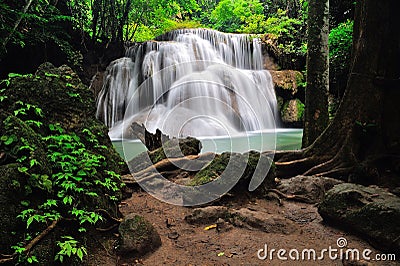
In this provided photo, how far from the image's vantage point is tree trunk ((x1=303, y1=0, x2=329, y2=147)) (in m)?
5.47

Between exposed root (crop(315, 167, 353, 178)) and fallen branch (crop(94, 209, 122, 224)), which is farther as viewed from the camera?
exposed root (crop(315, 167, 353, 178))

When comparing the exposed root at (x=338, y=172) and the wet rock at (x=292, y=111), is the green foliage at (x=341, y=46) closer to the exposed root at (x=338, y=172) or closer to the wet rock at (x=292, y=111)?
the exposed root at (x=338, y=172)

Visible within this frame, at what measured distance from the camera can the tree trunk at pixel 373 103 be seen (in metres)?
4.20

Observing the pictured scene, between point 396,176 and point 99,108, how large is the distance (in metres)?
12.2

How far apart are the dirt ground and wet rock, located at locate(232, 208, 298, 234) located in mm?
61

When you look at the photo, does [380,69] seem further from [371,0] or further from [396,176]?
[396,176]

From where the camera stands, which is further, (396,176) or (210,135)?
(210,135)

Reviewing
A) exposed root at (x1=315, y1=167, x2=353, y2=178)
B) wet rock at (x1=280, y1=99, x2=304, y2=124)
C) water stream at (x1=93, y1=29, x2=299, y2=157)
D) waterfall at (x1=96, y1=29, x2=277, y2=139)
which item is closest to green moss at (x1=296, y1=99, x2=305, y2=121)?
wet rock at (x1=280, y1=99, x2=304, y2=124)

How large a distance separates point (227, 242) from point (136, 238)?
2.96 ft

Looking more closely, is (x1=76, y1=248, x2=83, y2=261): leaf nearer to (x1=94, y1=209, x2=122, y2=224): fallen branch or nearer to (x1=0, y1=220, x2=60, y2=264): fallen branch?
(x1=0, y1=220, x2=60, y2=264): fallen branch

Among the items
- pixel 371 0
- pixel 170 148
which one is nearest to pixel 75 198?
pixel 170 148

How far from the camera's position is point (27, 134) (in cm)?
256

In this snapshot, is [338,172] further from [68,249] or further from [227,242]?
[68,249]

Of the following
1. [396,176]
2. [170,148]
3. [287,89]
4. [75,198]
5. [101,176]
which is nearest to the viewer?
[75,198]
